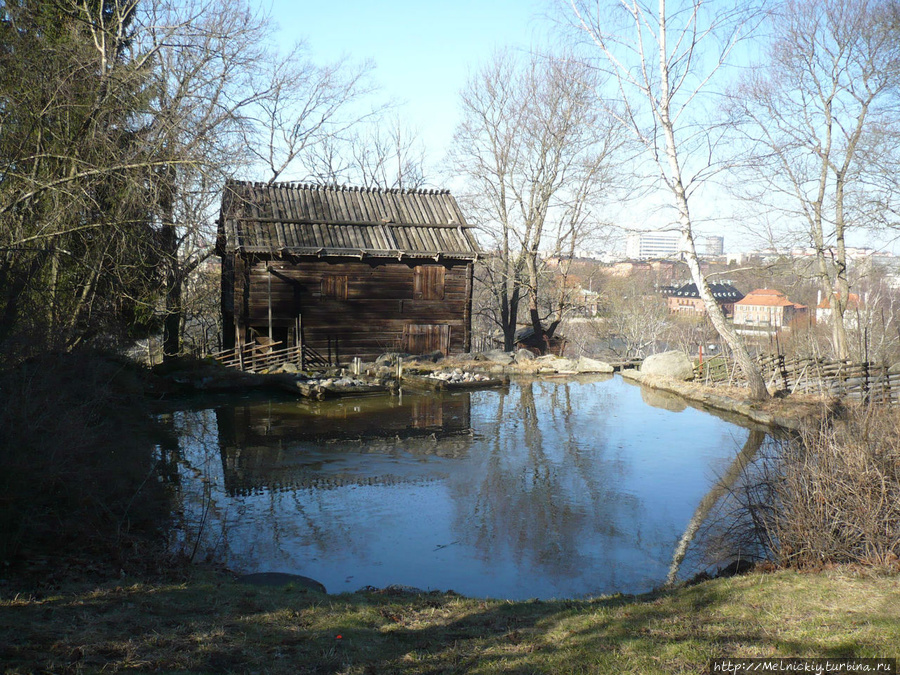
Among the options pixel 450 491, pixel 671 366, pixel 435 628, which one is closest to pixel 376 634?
pixel 435 628

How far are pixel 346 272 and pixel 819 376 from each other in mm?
15680

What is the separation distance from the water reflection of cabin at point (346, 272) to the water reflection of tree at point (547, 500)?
10598 mm

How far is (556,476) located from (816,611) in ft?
21.6

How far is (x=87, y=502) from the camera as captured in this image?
24.4 feet

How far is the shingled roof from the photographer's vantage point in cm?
2420

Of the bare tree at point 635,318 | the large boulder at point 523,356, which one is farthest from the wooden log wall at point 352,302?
the bare tree at point 635,318

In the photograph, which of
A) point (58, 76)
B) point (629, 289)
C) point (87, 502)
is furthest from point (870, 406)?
point (629, 289)

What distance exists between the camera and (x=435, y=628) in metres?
5.44

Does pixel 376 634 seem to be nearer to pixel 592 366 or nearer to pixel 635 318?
pixel 592 366

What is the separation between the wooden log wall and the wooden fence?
32.6 ft

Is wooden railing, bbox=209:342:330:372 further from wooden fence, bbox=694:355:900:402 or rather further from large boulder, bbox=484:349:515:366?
wooden fence, bbox=694:355:900:402

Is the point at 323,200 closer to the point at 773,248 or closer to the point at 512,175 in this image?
the point at 512,175

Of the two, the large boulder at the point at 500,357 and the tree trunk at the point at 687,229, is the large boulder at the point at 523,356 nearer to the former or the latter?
the large boulder at the point at 500,357

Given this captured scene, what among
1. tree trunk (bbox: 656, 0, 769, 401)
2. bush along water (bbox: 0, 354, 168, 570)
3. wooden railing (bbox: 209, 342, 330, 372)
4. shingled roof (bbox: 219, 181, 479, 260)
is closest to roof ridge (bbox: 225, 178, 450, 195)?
shingled roof (bbox: 219, 181, 479, 260)
